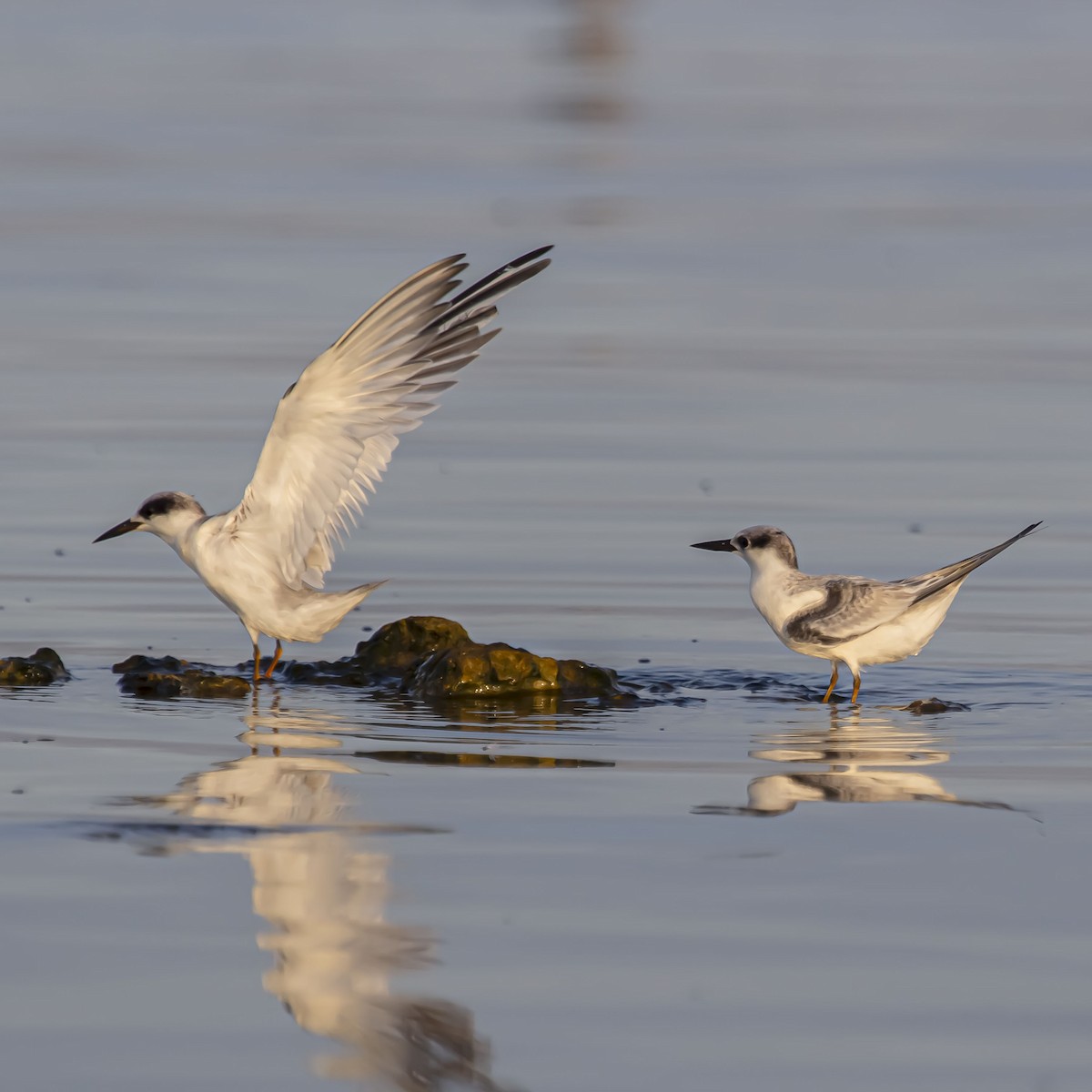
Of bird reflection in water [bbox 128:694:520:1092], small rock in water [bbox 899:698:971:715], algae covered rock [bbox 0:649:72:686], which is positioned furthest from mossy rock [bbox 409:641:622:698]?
bird reflection in water [bbox 128:694:520:1092]

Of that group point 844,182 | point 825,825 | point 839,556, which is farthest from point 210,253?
point 825,825

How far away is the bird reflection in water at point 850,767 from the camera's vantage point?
7.39 m

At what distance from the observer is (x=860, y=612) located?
9883 millimetres

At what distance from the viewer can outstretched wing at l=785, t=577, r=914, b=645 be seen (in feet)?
32.4

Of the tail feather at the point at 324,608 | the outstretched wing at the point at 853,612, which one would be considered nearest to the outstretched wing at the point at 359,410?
the tail feather at the point at 324,608

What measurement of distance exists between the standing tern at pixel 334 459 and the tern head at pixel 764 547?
1460 mm

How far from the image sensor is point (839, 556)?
37.8 feet

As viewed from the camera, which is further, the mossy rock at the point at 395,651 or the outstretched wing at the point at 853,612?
the mossy rock at the point at 395,651

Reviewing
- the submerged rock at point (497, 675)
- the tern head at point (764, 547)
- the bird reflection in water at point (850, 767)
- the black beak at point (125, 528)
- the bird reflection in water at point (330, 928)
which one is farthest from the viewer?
the black beak at point (125, 528)

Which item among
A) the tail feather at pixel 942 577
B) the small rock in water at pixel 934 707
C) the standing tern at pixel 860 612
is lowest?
the small rock in water at pixel 934 707

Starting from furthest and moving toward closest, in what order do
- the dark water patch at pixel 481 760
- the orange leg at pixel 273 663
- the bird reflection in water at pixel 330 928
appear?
1. the orange leg at pixel 273 663
2. the dark water patch at pixel 481 760
3. the bird reflection in water at pixel 330 928

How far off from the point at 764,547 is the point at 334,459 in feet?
6.39

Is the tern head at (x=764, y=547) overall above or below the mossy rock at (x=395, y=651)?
above

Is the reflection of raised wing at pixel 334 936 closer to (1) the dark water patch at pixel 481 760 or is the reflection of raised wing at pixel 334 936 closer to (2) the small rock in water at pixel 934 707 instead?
(1) the dark water patch at pixel 481 760
